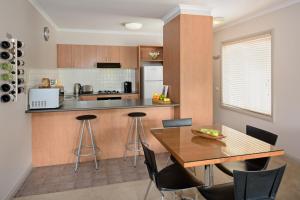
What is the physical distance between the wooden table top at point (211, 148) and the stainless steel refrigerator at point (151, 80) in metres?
3.26

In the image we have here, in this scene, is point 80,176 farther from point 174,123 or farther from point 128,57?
point 128,57

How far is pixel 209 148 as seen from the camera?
188 cm

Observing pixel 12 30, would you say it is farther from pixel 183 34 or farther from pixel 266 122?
pixel 266 122

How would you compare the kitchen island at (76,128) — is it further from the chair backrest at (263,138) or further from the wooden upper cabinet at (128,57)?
the wooden upper cabinet at (128,57)

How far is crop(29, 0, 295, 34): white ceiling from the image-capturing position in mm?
3502

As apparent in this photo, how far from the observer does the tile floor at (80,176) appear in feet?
9.14

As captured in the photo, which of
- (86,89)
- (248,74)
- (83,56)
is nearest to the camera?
(248,74)

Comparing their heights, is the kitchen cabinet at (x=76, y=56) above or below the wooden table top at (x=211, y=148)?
above

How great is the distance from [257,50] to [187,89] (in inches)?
67.0

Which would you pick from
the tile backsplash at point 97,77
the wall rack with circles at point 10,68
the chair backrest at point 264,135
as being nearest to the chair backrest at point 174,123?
the chair backrest at point 264,135

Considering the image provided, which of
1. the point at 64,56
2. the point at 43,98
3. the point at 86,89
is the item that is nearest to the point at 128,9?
the point at 43,98

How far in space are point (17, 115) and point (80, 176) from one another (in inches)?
45.7

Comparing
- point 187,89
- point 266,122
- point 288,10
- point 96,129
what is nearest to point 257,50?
point 288,10

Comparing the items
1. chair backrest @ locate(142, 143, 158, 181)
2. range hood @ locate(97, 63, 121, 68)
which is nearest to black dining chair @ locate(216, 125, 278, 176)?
chair backrest @ locate(142, 143, 158, 181)
